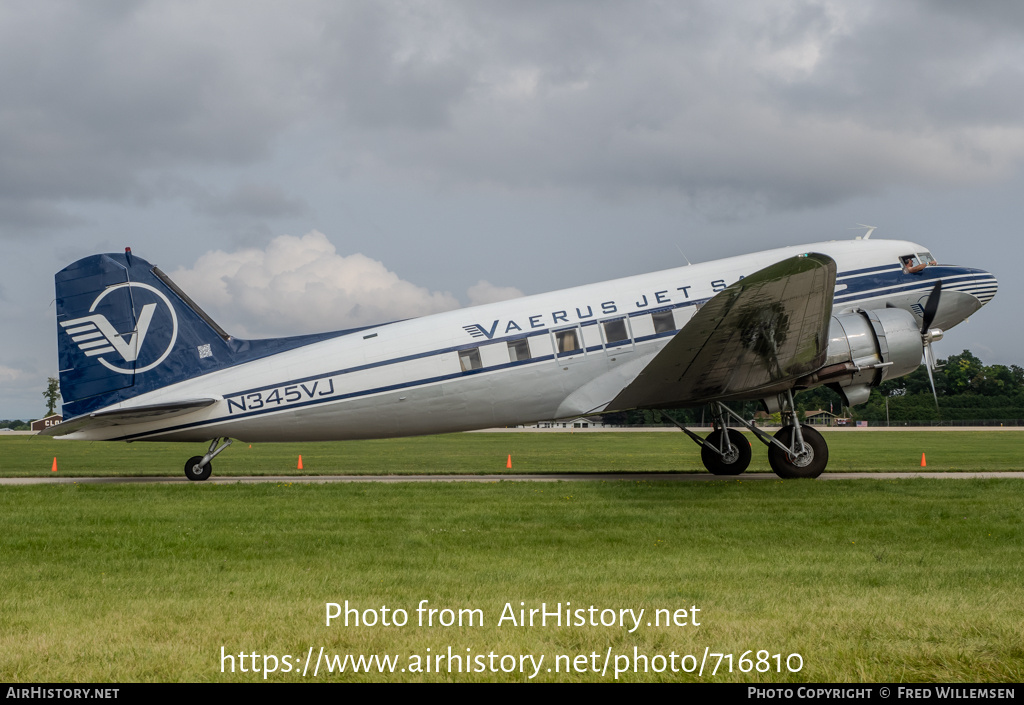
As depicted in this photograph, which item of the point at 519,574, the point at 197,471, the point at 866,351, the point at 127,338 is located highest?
the point at 127,338

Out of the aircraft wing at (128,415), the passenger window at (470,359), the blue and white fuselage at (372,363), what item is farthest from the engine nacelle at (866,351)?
the aircraft wing at (128,415)

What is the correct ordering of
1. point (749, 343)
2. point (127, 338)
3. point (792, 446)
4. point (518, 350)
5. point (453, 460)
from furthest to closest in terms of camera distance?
1. point (453, 460)
2. point (127, 338)
3. point (792, 446)
4. point (518, 350)
5. point (749, 343)

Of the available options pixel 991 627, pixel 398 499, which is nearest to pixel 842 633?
pixel 991 627

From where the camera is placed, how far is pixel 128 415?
56.1 feet

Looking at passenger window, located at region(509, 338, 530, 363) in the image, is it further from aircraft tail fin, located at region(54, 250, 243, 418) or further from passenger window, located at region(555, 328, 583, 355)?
aircraft tail fin, located at region(54, 250, 243, 418)

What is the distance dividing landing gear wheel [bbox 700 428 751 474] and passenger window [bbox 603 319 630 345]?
3.99m

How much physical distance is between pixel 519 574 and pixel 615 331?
9.14 metres

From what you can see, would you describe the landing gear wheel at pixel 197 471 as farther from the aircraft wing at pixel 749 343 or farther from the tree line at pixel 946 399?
the tree line at pixel 946 399

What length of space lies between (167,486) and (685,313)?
12.2 m

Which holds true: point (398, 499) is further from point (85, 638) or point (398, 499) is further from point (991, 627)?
point (991, 627)

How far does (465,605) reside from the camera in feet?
24.8

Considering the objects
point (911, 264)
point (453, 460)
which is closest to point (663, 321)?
point (911, 264)

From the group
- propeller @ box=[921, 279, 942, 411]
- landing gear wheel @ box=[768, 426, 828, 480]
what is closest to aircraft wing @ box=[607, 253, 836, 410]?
landing gear wheel @ box=[768, 426, 828, 480]

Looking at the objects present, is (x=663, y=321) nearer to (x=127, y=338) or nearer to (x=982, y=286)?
(x=982, y=286)
